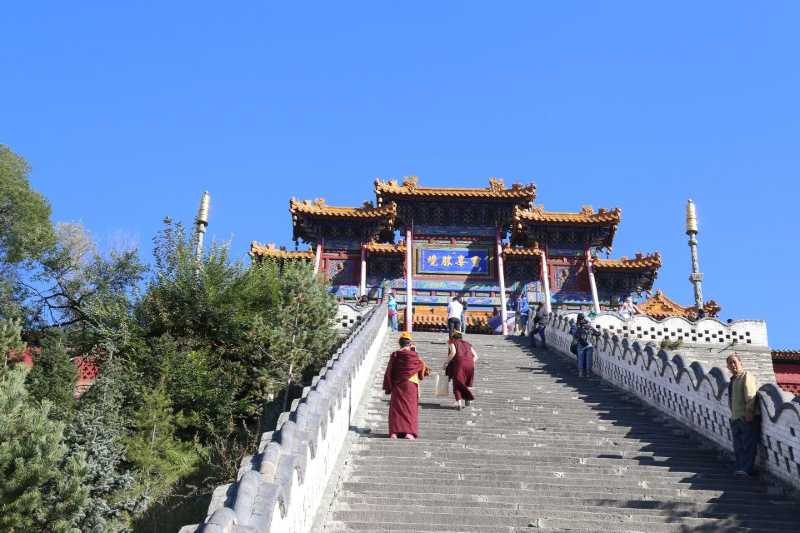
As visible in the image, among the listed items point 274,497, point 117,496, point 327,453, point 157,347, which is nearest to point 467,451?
point 327,453

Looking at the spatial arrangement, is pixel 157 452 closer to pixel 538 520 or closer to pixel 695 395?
pixel 538 520

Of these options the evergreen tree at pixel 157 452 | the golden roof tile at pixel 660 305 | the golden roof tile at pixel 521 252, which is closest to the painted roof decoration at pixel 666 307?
the golden roof tile at pixel 660 305

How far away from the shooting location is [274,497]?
4.51 meters

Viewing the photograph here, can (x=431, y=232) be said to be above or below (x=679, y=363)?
above

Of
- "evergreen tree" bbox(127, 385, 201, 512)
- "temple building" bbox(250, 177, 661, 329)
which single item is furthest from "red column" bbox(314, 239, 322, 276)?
"evergreen tree" bbox(127, 385, 201, 512)

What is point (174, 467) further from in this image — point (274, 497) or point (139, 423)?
point (274, 497)

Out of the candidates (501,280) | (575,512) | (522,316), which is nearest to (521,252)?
(501,280)

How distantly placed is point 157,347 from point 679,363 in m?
9.74

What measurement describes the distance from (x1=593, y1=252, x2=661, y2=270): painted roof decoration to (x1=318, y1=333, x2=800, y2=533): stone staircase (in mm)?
18264

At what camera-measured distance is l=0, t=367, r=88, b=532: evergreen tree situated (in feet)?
29.2

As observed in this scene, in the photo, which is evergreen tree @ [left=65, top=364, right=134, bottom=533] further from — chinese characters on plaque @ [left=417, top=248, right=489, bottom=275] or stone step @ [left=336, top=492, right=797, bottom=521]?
chinese characters on plaque @ [left=417, top=248, right=489, bottom=275]

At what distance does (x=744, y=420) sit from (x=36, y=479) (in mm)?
8739

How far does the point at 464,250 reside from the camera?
28.2 metres

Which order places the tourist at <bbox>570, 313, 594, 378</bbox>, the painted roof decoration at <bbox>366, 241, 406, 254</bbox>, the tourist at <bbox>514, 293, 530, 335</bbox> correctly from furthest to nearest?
1. the painted roof decoration at <bbox>366, 241, 406, 254</bbox>
2. the tourist at <bbox>514, 293, 530, 335</bbox>
3. the tourist at <bbox>570, 313, 594, 378</bbox>
